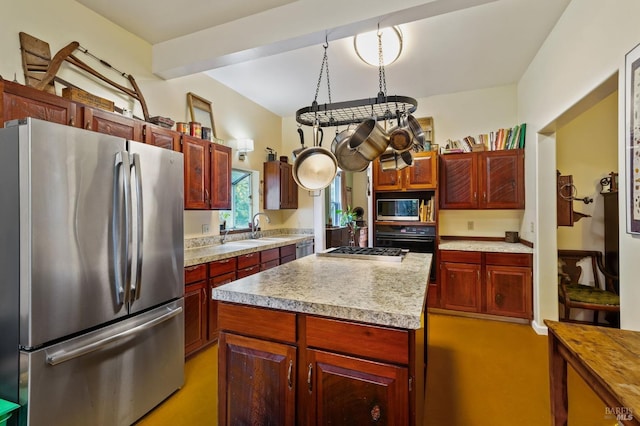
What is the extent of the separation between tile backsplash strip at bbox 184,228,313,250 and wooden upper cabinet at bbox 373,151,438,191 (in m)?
1.63

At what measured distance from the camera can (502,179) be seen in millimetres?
3807

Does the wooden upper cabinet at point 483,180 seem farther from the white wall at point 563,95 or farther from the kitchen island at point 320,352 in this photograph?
the kitchen island at point 320,352

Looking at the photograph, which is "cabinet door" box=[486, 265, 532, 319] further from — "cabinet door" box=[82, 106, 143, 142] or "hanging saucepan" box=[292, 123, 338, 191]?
"cabinet door" box=[82, 106, 143, 142]

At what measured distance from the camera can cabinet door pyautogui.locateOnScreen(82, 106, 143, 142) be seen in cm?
210

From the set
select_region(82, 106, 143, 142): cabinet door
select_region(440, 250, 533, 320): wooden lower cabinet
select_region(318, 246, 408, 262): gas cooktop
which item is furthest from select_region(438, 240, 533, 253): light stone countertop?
select_region(82, 106, 143, 142): cabinet door

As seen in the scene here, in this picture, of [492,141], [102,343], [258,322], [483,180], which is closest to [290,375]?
[258,322]

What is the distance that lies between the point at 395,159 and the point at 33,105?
2.40 meters

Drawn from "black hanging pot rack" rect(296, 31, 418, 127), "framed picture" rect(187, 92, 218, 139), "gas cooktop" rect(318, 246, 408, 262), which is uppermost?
"framed picture" rect(187, 92, 218, 139)

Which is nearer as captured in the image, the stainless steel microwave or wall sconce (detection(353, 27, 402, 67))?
wall sconce (detection(353, 27, 402, 67))

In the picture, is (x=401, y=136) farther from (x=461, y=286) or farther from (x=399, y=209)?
(x=461, y=286)

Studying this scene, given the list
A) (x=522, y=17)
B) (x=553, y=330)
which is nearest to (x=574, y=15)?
(x=522, y=17)

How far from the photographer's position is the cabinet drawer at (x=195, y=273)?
261cm

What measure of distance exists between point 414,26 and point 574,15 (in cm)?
119

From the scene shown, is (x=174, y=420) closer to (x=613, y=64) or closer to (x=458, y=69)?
(x=613, y=64)
